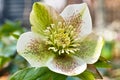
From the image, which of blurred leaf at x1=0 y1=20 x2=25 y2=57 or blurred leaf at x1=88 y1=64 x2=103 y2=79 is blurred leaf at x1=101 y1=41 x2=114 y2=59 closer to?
blurred leaf at x1=0 y1=20 x2=25 y2=57

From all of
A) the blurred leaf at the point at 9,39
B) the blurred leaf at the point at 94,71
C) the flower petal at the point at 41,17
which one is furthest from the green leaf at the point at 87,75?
the blurred leaf at the point at 9,39

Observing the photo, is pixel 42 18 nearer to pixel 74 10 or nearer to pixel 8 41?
pixel 74 10

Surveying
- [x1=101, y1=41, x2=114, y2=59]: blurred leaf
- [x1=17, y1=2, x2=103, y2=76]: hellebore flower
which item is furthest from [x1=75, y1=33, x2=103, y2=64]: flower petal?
[x1=101, y1=41, x2=114, y2=59]: blurred leaf

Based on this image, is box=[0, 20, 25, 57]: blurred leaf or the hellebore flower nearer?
the hellebore flower

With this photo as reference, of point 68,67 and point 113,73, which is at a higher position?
point 68,67

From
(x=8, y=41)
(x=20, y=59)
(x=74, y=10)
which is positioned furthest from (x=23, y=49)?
(x=8, y=41)

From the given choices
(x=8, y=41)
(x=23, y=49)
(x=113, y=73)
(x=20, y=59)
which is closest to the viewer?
(x=23, y=49)
